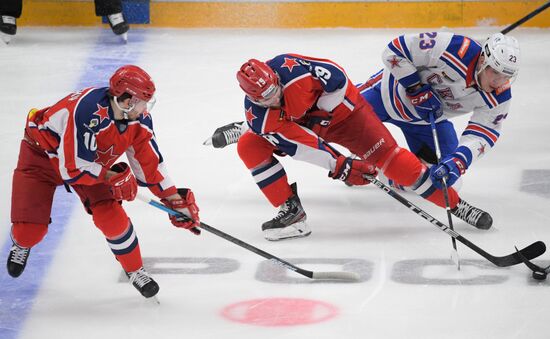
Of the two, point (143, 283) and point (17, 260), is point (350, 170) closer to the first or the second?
point (143, 283)

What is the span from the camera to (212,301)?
377cm

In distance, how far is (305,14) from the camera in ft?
23.5

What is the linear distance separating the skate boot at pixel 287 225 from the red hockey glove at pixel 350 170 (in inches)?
10.2

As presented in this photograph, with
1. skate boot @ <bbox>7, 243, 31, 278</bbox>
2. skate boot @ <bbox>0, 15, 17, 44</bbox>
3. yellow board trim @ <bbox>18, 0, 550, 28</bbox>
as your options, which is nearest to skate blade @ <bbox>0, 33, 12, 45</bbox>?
skate boot @ <bbox>0, 15, 17, 44</bbox>

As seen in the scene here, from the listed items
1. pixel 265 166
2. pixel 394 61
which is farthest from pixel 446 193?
pixel 265 166

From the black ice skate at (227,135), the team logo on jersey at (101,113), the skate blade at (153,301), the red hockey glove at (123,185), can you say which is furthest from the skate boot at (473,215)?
the team logo on jersey at (101,113)

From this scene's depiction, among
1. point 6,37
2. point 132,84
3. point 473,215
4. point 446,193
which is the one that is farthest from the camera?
point 6,37

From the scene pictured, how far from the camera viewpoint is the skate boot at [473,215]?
431cm

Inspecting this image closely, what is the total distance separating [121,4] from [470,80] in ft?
10.6

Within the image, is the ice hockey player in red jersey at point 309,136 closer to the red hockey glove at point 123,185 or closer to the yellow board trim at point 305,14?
the red hockey glove at point 123,185

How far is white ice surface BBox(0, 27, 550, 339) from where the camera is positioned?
3.58 metres

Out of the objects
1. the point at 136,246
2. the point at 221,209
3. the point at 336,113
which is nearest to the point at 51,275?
the point at 136,246

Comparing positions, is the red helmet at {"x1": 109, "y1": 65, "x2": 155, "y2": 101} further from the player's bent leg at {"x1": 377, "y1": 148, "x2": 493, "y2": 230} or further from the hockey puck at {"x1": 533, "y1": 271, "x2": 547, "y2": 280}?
the hockey puck at {"x1": 533, "y1": 271, "x2": 547, "y2": 280}

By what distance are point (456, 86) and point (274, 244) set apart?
101 centimetres
